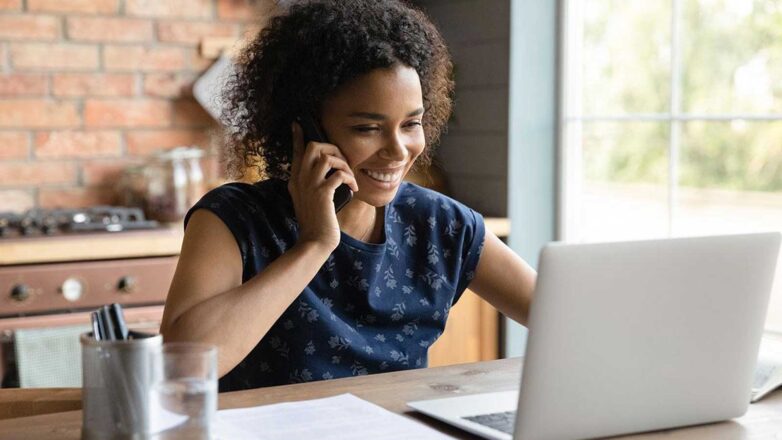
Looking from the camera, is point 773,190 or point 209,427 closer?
point 209,427

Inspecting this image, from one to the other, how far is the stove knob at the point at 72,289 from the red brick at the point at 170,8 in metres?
1.00

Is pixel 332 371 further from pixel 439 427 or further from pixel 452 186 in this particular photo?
pixel 452 186

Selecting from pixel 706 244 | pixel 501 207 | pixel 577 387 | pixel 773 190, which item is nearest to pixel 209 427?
pixel 577 387

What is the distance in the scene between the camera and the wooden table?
52.8 inches

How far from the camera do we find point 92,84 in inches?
135

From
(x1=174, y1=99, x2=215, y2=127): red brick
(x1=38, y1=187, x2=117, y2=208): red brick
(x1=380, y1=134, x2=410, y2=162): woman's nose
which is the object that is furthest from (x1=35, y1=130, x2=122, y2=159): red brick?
(x1=380, y1=134, x2=410, y2=162): woman's nose

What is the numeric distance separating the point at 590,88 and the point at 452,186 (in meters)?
0.57

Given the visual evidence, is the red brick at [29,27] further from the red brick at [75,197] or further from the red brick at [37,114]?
the red brick at [75,197]

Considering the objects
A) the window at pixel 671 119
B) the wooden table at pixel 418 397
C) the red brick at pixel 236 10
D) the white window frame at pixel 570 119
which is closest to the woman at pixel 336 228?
the wooden table at pixel 418 397

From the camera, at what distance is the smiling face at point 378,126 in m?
1.88

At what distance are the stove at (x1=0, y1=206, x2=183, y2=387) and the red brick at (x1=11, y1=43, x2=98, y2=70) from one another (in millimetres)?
515

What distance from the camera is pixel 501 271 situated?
6.82ft

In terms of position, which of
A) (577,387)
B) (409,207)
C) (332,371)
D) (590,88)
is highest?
(590,88)

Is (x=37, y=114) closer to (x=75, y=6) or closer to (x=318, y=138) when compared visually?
(x=75, y=6)
